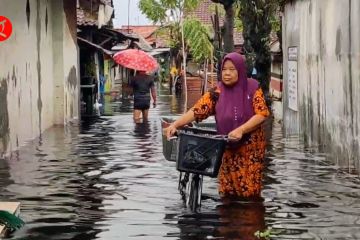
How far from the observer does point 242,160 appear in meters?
8.55

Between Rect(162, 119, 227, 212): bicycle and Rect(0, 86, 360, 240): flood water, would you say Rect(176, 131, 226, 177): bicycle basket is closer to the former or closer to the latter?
Rect(162, 119, 227, 212): bicycle

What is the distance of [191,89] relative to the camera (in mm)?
50062

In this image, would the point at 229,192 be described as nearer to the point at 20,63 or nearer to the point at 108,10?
the point at 20,63

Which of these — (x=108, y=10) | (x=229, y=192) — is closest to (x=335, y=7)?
(x=229, y=192)

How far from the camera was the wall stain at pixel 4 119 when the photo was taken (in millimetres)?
13521

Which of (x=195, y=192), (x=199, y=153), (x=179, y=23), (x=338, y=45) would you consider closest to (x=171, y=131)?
(x=199, y=153)

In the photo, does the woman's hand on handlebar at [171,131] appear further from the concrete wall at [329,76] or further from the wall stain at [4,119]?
the wall stain at [4,119]

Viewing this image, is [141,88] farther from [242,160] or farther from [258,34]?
[242,160]

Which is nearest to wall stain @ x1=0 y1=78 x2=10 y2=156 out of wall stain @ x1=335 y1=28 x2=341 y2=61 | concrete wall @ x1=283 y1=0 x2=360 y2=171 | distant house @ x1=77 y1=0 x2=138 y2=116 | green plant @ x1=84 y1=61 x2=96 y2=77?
concrete wall @ x1=283 y1=0 x2=360 y2=171

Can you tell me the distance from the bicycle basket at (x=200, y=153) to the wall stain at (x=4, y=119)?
6196 mm

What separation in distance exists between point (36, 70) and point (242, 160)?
33.6 ft

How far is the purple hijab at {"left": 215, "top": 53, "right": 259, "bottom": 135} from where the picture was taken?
8422mm

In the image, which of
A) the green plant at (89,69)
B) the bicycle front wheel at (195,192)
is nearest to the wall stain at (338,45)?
the bicycle front wheel at (195,192)

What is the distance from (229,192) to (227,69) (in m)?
1.42
